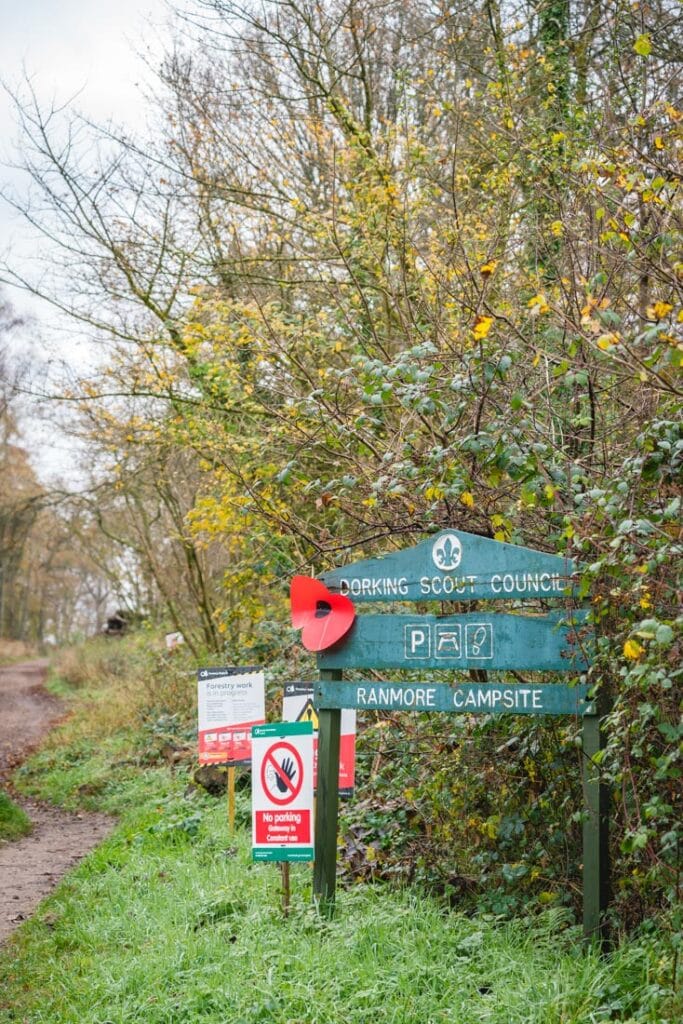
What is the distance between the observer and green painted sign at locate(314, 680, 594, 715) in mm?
5695

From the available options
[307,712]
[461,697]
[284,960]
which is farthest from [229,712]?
[284,960]

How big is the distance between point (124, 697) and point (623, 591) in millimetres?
14967

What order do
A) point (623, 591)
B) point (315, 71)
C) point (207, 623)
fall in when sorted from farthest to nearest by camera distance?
point (207, 623), point (315, 71), point (623, 591)

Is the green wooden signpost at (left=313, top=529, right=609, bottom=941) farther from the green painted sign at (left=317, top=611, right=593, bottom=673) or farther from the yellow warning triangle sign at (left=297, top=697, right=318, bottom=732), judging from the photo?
the yellow warning triangle sign at (left=297, top=697, right=318, bottom=732)

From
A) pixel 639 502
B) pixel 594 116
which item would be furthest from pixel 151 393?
pixel 639 502

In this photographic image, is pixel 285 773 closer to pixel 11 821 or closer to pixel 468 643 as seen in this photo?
pixel 468 643

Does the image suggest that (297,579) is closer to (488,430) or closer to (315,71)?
(488,430)

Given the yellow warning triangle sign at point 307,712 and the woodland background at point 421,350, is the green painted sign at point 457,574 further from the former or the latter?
the yellow warning triangle sign at point 307,712

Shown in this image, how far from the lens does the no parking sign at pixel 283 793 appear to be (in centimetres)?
633

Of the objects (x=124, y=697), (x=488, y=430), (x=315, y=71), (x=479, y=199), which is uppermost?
(x=315, y=71)

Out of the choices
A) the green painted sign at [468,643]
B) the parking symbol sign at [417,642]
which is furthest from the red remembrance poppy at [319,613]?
the parking symbol sign at [417,642]

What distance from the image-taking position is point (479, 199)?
420 inches

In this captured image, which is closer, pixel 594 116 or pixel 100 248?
pixel 594 116

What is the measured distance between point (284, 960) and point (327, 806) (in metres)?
1.27
